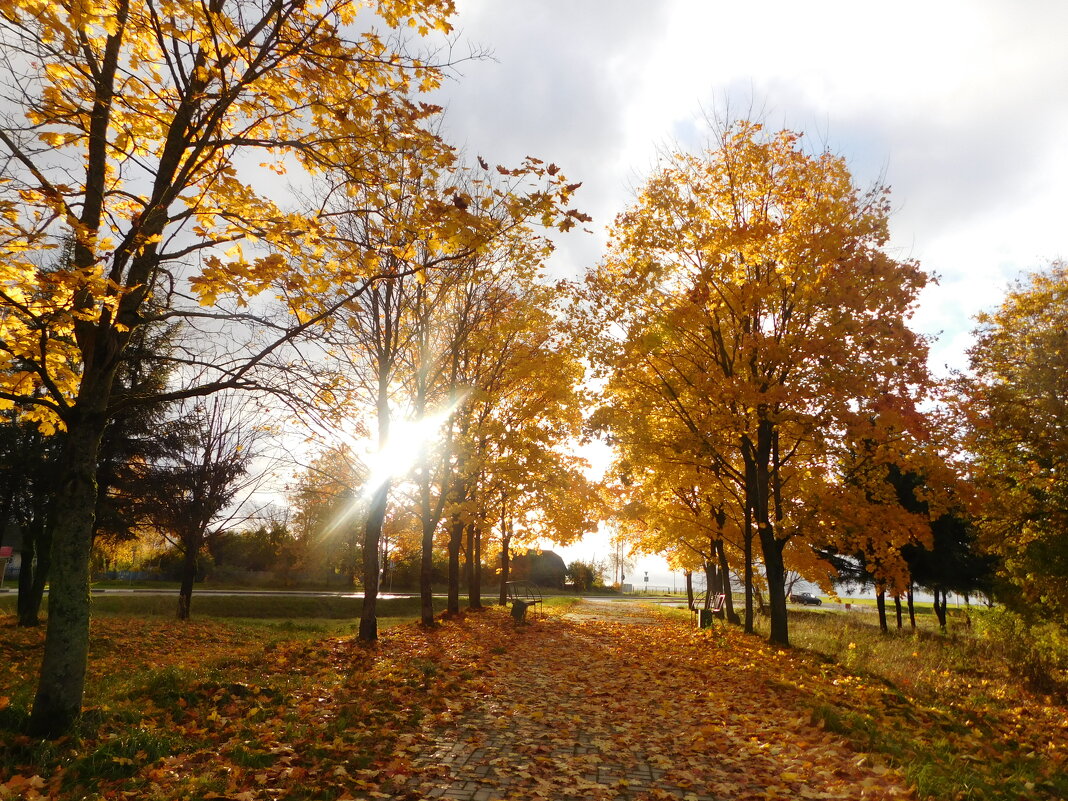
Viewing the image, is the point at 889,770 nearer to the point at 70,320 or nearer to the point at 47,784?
the point at 47,784

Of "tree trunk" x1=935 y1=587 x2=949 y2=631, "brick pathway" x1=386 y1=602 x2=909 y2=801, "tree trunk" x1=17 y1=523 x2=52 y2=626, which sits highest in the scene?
"tree trunk" x1=17 y1=523 x2=52 y2=626

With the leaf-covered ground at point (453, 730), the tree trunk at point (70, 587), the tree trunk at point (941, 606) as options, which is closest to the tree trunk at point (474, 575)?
the leaf-covered ground at point (453, 730)

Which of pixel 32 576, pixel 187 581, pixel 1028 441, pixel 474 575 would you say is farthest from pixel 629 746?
pixel 187 581

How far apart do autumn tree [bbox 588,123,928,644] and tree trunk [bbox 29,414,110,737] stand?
10.5 m

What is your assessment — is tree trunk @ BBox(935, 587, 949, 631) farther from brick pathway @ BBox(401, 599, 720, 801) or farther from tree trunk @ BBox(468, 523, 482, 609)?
brick pathway @ BBox(401, 599, 720, 801)

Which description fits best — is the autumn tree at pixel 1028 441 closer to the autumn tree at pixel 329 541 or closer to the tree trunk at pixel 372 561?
the tree trunk at pixel 372 561

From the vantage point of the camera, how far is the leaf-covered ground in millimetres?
4438

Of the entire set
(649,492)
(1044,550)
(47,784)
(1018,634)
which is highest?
(649,492)

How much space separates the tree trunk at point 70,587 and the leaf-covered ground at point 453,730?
0.86 feet

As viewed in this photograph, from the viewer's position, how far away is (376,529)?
1157cm

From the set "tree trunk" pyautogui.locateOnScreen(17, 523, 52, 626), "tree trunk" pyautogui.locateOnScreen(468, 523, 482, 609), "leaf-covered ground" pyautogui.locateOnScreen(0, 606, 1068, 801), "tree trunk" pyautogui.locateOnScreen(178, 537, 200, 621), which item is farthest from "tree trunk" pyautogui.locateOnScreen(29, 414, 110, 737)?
"tree trunk" pyautogui.locateOnScreen(468, 523, 482, 609)

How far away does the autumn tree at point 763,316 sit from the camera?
447 inches

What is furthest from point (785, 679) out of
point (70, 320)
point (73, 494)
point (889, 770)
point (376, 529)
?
point (70, 320)

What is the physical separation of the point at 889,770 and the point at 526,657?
6937mm
